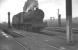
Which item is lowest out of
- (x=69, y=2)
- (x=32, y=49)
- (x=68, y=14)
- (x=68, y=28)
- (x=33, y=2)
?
(x=32, y=49)

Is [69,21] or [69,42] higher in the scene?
[69,21]

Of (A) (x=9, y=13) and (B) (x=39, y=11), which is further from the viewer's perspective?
(A) (x=9, y=13)

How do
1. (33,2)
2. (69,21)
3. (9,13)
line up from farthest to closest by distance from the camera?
(9,13)
(33,2)
(69,21)

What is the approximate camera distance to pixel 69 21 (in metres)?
12.9

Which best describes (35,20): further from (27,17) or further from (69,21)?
(69,21)

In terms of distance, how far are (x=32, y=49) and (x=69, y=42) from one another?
449 cm

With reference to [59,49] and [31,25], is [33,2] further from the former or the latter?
[59,49]

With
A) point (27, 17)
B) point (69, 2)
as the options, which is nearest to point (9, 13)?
point (27, 17)

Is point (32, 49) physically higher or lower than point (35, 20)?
lower

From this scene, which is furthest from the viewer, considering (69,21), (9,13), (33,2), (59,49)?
(9,13)

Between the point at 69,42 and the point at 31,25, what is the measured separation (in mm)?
13329

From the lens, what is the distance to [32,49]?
33.2ft

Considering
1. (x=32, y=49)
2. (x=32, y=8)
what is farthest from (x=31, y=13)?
(x=32, y=49)

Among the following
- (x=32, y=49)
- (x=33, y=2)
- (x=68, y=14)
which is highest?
(x=33, y=2)
